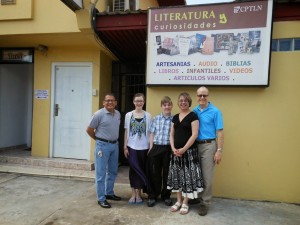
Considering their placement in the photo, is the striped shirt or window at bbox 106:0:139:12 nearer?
the striped shirt

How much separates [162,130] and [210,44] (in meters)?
1.60

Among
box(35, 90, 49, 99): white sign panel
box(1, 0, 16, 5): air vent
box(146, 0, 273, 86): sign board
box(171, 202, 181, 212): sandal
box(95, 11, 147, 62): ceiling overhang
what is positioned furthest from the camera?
box(35, 90, 49, 99): white sign panel

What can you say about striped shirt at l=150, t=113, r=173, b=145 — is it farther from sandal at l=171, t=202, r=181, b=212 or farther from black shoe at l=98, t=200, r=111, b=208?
black shoe at l=98, t=200, r=111, b=208

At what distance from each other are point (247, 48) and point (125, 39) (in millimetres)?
2377

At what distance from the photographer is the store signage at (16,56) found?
6.89 meters

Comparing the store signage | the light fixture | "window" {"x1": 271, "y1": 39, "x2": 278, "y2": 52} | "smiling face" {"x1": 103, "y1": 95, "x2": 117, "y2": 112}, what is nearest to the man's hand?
"smiling face" {"x1": 103, "y1": 95, "x2": 117, "y2": 112}

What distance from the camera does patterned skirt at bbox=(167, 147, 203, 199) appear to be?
3.95 metres

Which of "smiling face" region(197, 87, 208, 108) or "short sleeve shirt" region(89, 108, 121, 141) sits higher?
"smiling face" region(197, 87, 208, 108)

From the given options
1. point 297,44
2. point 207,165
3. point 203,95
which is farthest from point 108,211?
point 297,44

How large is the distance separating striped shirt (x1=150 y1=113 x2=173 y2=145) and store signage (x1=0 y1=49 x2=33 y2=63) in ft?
13.8

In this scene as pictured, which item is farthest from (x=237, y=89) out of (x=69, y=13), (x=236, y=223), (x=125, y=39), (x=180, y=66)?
(x=69, y=13)

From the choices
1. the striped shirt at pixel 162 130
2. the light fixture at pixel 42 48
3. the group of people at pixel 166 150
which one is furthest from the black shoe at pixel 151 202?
the light fixture at pixel 42 48

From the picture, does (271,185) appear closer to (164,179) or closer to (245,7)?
(164,179)

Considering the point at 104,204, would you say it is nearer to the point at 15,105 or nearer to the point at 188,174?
the point at 188,174
